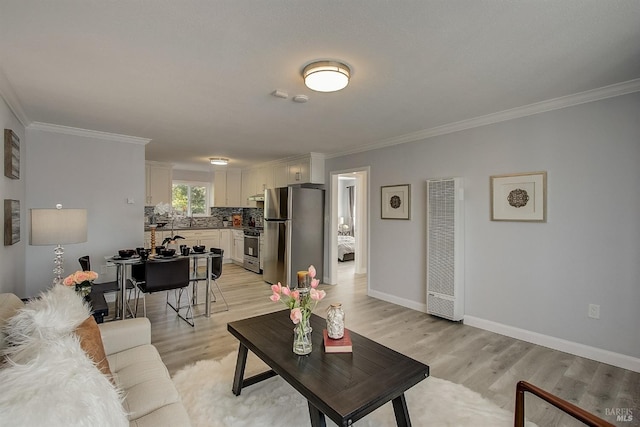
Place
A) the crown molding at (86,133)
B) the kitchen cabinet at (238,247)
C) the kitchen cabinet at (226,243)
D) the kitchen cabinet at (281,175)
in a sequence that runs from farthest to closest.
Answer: the kitchen cabinet at (226,243) < the kitchen cabinet at (238,247) < the kitchen cabinet at (281,175) < the crown molding at (86,133)

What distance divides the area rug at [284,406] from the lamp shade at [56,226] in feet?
4.65

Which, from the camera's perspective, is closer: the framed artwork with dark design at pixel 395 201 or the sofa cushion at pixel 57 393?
the sofa cushion at pixel 57 393

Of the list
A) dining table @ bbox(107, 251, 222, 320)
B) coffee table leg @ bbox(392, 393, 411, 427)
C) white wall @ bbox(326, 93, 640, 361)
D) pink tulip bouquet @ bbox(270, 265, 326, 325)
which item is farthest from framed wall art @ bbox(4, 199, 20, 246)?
white wall @ bbox(326, 93, 640, 361)

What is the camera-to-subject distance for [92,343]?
152 centimetres

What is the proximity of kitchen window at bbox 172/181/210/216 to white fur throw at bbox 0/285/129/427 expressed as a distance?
6.55 metres

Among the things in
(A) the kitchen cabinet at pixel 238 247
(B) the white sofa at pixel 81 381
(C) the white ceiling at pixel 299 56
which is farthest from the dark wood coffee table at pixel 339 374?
(A) the kitchen cabinet at pixel 238 247

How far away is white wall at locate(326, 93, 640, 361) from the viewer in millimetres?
2592

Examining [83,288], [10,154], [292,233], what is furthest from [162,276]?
[292,233]

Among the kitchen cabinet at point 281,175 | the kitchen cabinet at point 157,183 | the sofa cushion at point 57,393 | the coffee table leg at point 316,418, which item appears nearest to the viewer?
the sofa cushion at point 57,393

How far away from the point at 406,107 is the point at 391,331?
237cm

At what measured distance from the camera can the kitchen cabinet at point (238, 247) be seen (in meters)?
7.18

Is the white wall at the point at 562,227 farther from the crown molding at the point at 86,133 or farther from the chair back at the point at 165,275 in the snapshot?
the crown molding at the point at 86,133

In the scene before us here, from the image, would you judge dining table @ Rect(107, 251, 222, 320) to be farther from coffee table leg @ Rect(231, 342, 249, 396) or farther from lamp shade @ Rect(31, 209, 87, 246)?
coffee table leg @ Rect(231, 342, 249, 396)

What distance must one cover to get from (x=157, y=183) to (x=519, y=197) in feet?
21.5
